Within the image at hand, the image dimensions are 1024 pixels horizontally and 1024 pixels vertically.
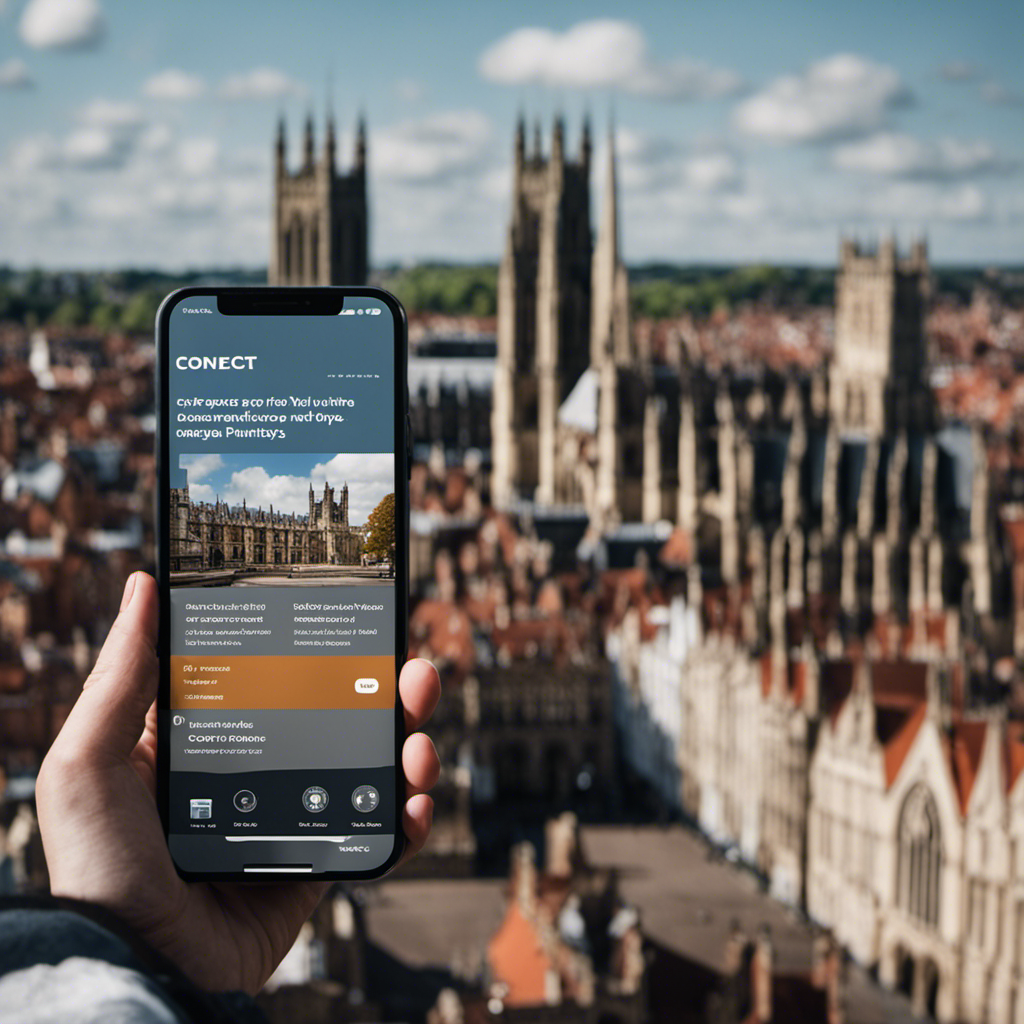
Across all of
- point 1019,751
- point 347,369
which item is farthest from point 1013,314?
point 347,369

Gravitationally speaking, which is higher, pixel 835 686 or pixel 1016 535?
pixel 1016 535

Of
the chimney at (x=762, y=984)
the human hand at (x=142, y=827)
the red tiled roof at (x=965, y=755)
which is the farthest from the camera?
the red tiled roof at (x=965, y=755)

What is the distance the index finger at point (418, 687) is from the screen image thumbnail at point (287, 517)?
0.24m

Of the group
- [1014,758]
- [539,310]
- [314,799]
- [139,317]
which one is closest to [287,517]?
[314,799]

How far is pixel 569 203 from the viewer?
61875 mm

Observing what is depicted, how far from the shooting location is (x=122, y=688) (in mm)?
3506

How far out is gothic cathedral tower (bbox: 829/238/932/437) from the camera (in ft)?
179

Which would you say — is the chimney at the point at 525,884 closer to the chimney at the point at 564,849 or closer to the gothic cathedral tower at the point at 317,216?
the chimney at the point at 564,849

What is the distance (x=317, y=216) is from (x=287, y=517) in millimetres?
65634

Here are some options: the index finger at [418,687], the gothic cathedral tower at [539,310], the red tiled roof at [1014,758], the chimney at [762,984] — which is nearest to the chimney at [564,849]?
the chimney at [762,984]

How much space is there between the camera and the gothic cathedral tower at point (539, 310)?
5984 cm

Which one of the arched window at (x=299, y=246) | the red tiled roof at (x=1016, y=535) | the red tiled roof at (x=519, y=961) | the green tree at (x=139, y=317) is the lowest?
the red tiled roof at (x=519, y=961)

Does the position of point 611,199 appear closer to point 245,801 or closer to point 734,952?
point 734,952

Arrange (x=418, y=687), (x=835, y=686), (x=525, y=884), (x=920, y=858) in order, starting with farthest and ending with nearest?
1. (x=835, y=686)
2. (x=525, y=884)
3. (x=920, y=858)
4. (x=418, y=687)
